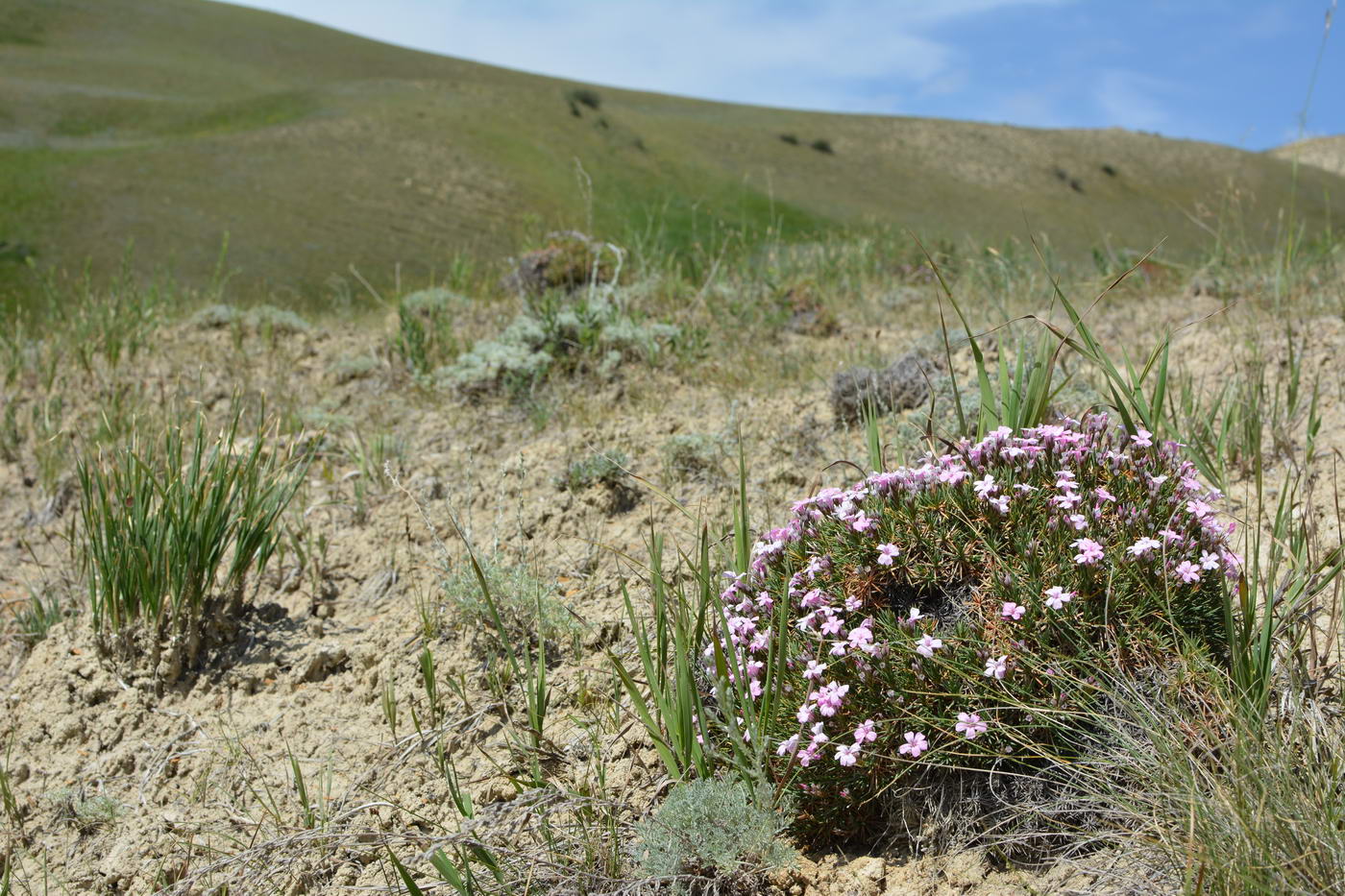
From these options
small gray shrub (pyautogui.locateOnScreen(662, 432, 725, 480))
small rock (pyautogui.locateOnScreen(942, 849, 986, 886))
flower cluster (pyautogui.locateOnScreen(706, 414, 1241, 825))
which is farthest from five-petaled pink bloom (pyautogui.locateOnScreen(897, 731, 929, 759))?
small gray shrub (pyautogui.locateOnScreen(662, 432, 725, 480))

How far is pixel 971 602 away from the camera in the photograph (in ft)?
7.35

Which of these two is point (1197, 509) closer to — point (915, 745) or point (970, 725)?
point (970, 725)

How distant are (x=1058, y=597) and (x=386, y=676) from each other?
226 centimetres

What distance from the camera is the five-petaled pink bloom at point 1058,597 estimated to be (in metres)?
2.03

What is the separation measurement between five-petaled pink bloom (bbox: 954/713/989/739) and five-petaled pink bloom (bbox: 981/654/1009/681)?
10cm

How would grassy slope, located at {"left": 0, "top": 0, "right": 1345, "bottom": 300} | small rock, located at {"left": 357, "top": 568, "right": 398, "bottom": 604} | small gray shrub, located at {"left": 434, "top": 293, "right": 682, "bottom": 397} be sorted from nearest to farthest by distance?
small rock, located at {"left": 357, "top": 568, "right": 398, "bottom": 604} → small gray shrub, located at {"left": 434, "top": 293, "right": 682, "bottom": 397} → grassy slope, located at {"left": 0, "top": 0, "right": 1345, "bottom": 300}

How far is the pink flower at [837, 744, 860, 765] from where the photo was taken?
78.6 inches

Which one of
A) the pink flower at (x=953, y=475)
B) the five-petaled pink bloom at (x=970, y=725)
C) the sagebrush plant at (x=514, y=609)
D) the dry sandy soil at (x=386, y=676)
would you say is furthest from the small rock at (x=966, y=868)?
the sagebrush plant at (x=514, y=609)

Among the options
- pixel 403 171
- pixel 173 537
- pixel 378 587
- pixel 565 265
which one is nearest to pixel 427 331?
pixel 565 265

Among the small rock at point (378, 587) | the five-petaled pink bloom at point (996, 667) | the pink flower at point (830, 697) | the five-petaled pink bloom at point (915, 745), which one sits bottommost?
the small rock at point (378, 587)

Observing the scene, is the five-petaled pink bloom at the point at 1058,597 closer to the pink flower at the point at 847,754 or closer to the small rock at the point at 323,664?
the pink flower at the point at 847,754

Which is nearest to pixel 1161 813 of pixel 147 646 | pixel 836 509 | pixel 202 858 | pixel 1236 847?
pixel 1236 847

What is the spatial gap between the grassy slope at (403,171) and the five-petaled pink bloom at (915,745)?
1.48 meters

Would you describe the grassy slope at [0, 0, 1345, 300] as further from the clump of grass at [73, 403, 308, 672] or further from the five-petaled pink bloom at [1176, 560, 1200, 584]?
the clump of grass at [73, 403, 308, 672]
